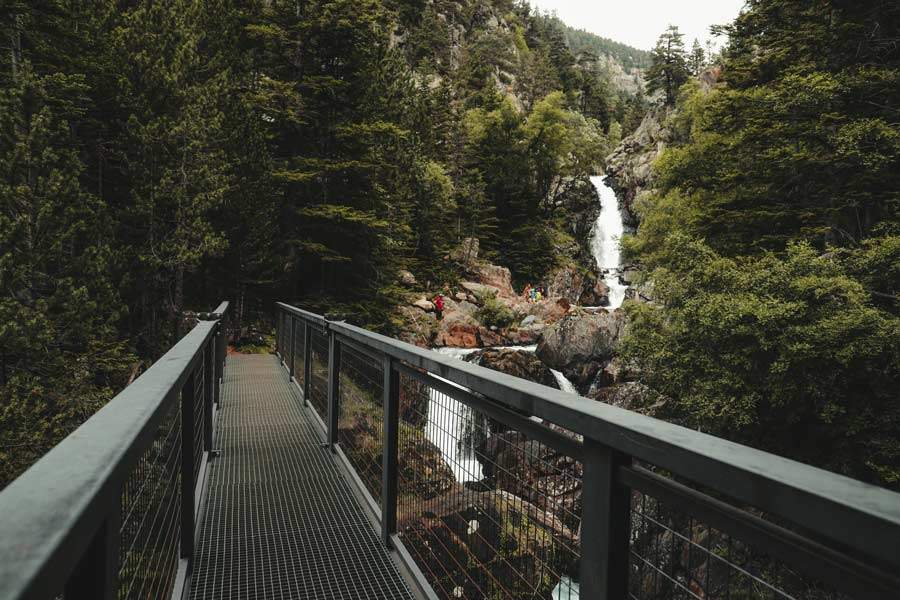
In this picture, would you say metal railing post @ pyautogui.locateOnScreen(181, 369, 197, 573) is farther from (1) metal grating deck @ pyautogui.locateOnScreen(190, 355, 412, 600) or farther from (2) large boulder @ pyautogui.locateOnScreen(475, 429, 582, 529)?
(2) large boulder @ pyautogui.locateOnScreen(475, 429, 582, 529)

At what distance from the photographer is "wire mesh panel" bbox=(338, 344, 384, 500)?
3947 mm

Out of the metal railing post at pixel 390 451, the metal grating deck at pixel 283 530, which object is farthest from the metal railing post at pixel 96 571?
the metal railing post at pixel 390 451

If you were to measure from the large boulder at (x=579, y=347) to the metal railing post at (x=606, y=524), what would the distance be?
21.8 m

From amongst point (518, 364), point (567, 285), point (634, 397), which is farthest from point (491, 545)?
point (567, 285)

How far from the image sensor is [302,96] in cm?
1750

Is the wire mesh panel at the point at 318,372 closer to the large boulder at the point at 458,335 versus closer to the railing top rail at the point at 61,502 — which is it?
the railing top rail at the point at 61,502

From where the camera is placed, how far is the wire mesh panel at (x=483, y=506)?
6.40 feet

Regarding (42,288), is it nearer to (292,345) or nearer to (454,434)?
(292,345)

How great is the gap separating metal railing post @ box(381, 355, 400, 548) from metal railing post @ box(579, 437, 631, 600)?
78.1 inches

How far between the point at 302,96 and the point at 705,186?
56.4 ft

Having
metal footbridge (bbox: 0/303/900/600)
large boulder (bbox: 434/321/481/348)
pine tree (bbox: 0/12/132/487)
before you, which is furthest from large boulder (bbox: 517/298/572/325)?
metal footbridge (bbox: 0/303/900/600)

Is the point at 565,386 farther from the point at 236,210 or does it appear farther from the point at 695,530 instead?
the point at 695,530

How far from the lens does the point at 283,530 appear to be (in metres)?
3.63

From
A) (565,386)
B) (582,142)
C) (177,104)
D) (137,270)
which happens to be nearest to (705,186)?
(565,386)
